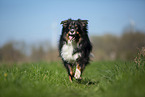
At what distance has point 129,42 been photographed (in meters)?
21.4

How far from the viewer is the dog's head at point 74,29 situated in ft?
16.3

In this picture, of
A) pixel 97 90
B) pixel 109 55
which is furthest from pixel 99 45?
pixel 97 90

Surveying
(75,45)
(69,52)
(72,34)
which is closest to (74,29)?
(72,34)

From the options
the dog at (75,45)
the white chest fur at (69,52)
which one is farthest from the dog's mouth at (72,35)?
the white chest fur at (69,52)

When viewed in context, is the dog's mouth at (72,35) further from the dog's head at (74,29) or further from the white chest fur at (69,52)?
the white chest fur at (69,52)

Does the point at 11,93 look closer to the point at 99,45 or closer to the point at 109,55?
the point at 109,55

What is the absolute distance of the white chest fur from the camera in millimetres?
5109

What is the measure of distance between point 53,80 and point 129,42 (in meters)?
18.5

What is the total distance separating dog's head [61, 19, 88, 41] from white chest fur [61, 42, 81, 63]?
193mm

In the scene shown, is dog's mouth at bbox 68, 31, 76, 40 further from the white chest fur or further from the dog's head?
the white chest fur

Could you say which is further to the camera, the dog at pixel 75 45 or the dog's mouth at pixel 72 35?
the dog at pixel 75 45

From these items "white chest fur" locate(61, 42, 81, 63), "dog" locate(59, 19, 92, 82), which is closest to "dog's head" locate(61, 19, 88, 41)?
"dog" locate(59, 19, 92, 82)

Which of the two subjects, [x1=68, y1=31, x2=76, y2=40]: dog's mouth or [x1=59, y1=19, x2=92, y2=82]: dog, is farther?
[x1=59, y1=19, x2=92, y2=82]: dog

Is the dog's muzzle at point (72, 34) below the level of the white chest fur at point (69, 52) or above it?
above
